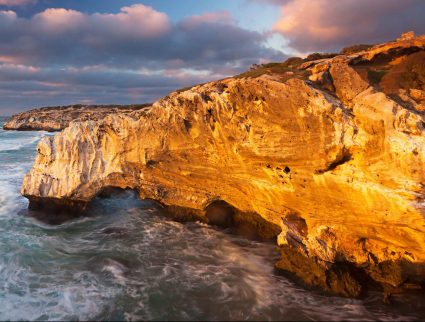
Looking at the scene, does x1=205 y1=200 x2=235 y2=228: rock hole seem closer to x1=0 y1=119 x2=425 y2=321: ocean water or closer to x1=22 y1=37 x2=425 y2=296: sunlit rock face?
x1=22 y1=37 x2=425 y2=296: sunlit rock face

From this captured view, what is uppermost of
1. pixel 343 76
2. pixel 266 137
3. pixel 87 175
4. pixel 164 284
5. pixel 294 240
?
pixel 343 76

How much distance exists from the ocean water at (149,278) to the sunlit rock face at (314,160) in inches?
38.3

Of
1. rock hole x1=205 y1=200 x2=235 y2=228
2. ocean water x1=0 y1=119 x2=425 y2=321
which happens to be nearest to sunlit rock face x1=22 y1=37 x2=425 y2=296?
rock hole x1=205 y1=200 x2=235 y2=228

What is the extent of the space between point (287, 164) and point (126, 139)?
7641 mm

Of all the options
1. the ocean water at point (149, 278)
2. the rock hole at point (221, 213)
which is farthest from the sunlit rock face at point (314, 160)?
the ocean water at point (149, 278)

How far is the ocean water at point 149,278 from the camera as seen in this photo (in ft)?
28.2

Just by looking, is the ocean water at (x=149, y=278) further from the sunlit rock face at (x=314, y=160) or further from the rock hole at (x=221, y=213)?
the sunlit rock face at (x=314, y=160)

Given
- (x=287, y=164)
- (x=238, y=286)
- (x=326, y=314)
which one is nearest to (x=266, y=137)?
(x=287, y=164)

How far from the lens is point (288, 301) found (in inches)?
356

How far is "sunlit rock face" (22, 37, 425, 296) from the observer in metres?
8.63

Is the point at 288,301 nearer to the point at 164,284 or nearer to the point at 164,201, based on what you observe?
the point at 164,284

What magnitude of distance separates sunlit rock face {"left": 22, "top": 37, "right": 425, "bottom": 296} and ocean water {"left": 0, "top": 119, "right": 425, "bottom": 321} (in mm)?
973

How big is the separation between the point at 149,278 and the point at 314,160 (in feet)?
19.5

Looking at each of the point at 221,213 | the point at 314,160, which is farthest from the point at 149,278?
the point at 314,160
